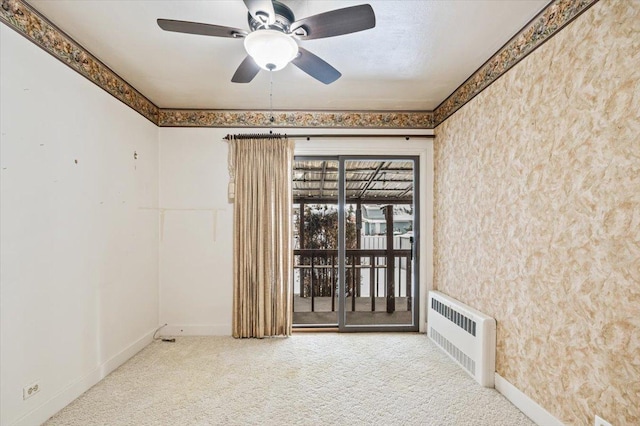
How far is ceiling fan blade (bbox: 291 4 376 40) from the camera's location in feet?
4.78

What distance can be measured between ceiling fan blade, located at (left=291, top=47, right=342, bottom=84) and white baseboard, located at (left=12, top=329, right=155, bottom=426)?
2792 millimetres

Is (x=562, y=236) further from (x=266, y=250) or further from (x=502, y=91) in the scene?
(x=266, y=250)

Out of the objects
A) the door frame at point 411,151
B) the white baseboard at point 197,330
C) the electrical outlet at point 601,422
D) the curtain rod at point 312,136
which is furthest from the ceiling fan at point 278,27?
the white baseboard at point 197,330

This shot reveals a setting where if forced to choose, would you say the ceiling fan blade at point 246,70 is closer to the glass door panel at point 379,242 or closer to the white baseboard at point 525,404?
the glass door panel at point 379,242

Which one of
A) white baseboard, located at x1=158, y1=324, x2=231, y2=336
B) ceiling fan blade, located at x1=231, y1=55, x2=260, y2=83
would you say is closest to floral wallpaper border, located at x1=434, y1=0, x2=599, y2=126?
ceiling fan blade, located at x1=231, y1=55, x2=260, y2=83

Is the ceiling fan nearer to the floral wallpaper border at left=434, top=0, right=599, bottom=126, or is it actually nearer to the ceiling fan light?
the ceiling fan light

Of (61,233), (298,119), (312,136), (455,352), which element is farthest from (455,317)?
(61,233)

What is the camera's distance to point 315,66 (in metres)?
2.01

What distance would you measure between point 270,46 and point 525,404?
2798 mm

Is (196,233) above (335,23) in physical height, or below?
below

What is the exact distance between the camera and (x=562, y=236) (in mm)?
1754

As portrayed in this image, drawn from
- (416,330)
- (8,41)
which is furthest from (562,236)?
(8,41)

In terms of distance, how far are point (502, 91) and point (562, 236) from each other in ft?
3.99

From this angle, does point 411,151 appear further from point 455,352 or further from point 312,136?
point 455,352
